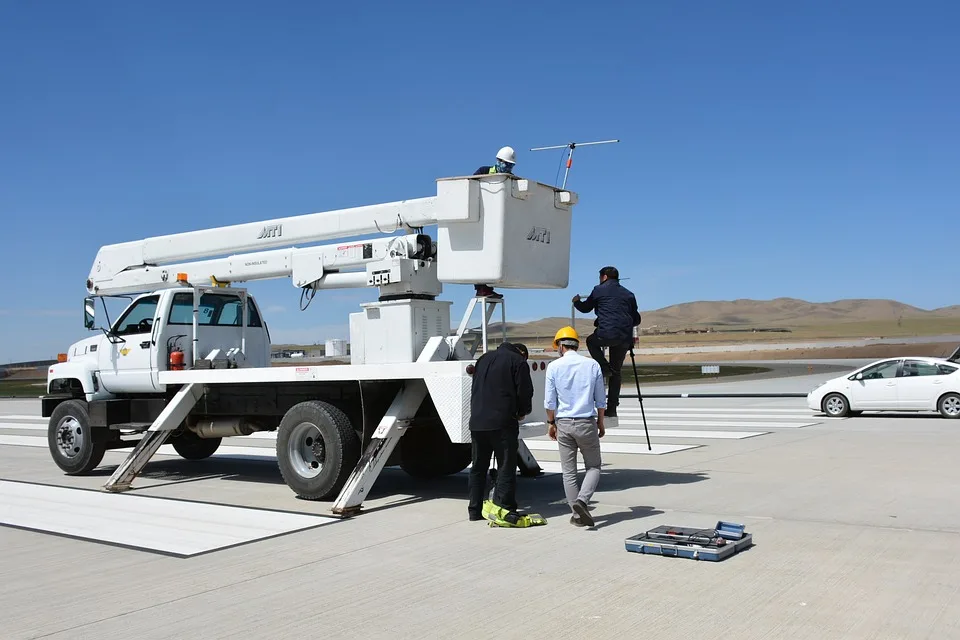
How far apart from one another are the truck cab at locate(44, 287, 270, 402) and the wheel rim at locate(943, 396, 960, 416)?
1442 centimetres

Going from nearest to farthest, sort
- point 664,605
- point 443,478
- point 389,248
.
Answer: point 664,605 < point 389,248 < point 443,478

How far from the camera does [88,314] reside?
40.9ft

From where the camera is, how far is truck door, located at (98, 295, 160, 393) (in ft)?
39.3

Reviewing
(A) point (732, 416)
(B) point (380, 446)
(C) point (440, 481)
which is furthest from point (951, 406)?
(B) point (380, 446)

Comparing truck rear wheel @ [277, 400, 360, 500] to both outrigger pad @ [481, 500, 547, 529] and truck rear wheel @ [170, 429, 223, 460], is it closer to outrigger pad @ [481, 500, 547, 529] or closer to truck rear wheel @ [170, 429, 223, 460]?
outrigger pad @ [481, 500, 547, 529]

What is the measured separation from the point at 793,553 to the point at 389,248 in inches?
216

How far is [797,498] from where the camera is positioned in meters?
9.13

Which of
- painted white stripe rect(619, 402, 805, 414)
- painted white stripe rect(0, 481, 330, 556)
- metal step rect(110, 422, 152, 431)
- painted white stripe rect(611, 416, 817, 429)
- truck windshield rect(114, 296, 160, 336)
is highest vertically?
truck windshield rect(114, 296, 160, 336)

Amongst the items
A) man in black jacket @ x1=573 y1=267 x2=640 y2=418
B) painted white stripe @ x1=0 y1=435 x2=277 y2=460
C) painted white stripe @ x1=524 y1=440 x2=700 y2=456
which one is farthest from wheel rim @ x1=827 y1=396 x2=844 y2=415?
painted white stripe @ x1=0 y1=435 x2=277 y2=460

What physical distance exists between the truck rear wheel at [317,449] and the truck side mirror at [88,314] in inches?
175

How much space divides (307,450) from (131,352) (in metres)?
3.82

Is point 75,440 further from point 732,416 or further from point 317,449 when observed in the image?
point 732,416

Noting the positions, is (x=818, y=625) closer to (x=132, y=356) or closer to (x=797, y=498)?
(x=797, y=498)

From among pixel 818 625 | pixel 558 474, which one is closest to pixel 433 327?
pixel 558 474
